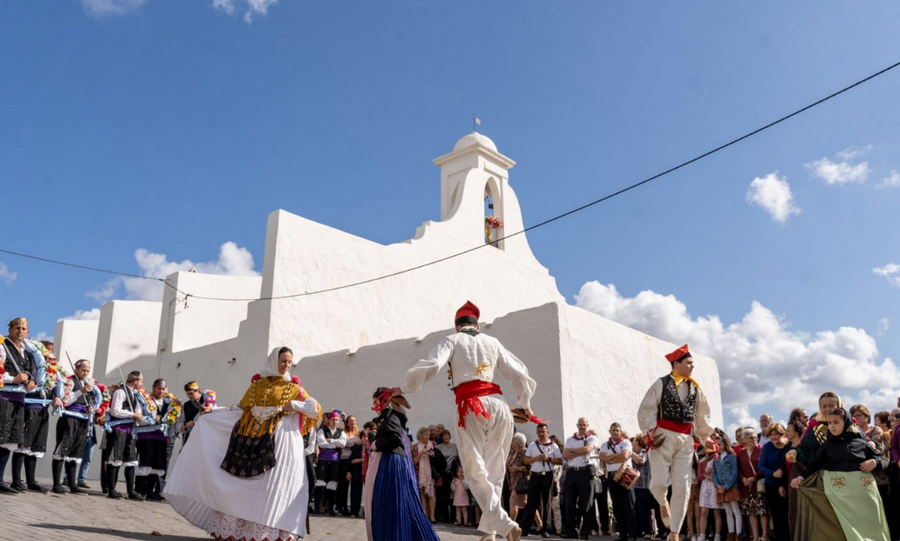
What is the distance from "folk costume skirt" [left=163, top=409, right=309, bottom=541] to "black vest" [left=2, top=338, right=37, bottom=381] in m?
2.46

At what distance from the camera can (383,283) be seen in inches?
794

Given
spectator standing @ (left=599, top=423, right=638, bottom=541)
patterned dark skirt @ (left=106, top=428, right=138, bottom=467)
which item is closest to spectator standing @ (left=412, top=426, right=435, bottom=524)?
spectator standing @ (left=599, top=423, right=638, bottom=541)

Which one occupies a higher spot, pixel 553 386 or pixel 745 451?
pixel 553 386

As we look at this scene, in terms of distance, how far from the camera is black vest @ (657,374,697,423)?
7723mm

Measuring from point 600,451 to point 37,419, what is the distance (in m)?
7.56

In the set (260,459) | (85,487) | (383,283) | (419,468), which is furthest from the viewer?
(383,283)

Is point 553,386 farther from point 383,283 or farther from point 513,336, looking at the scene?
point 383,283

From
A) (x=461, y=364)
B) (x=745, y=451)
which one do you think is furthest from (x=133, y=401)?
(x=745, y=451)

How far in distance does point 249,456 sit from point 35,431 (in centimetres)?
337

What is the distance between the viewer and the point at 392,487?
6.98m

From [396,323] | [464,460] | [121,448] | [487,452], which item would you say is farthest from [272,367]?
[396,323]

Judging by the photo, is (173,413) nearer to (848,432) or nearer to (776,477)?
(776,477)

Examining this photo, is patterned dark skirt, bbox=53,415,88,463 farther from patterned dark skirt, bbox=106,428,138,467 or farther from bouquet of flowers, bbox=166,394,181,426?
bouquet of flowers, bbox=166,394,181,426

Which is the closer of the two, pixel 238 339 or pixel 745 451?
pixel 745 451
